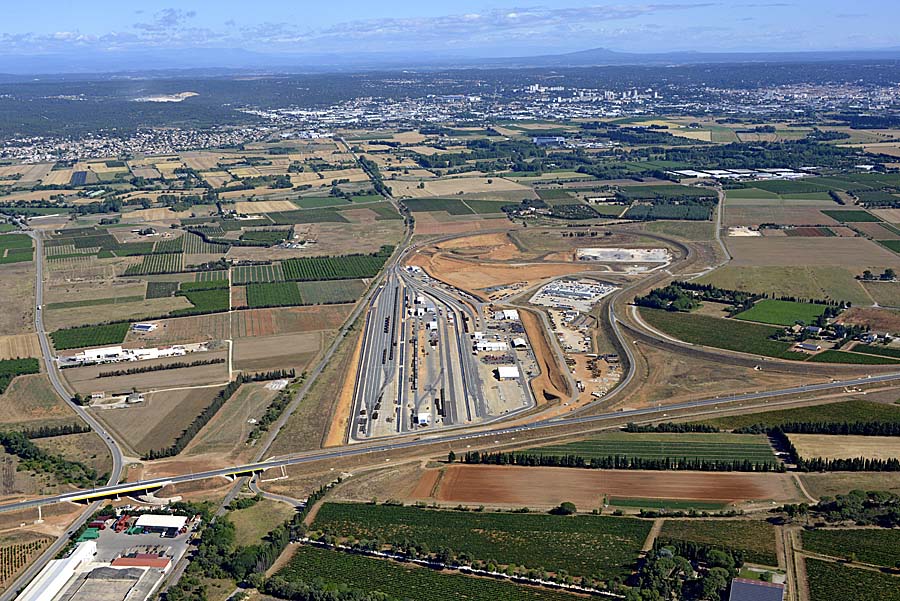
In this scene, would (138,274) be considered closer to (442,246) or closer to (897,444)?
(442,246)

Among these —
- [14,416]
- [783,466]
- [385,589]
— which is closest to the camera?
[385,589]

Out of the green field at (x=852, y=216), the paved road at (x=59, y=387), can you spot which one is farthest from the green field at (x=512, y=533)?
the green field at (x=852, y=216)

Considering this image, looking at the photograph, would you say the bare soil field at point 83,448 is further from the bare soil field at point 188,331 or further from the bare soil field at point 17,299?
the bare soil field at point 17,299

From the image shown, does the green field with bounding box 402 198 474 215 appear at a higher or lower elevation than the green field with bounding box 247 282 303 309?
higher

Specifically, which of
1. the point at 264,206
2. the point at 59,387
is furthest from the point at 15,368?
the point at 264,206

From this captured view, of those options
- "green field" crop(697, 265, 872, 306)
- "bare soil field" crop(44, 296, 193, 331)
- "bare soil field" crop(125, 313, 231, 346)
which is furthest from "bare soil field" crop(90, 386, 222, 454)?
"green field" crop(697, 265, 872, 306)

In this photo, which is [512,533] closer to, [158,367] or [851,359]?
[158,367]

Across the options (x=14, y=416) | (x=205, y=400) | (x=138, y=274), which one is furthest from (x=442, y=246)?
(x=14, y=416)

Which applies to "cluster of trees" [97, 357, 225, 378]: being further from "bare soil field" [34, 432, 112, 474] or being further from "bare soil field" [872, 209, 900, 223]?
"bare soil field" [872, 209, 900, 223]
